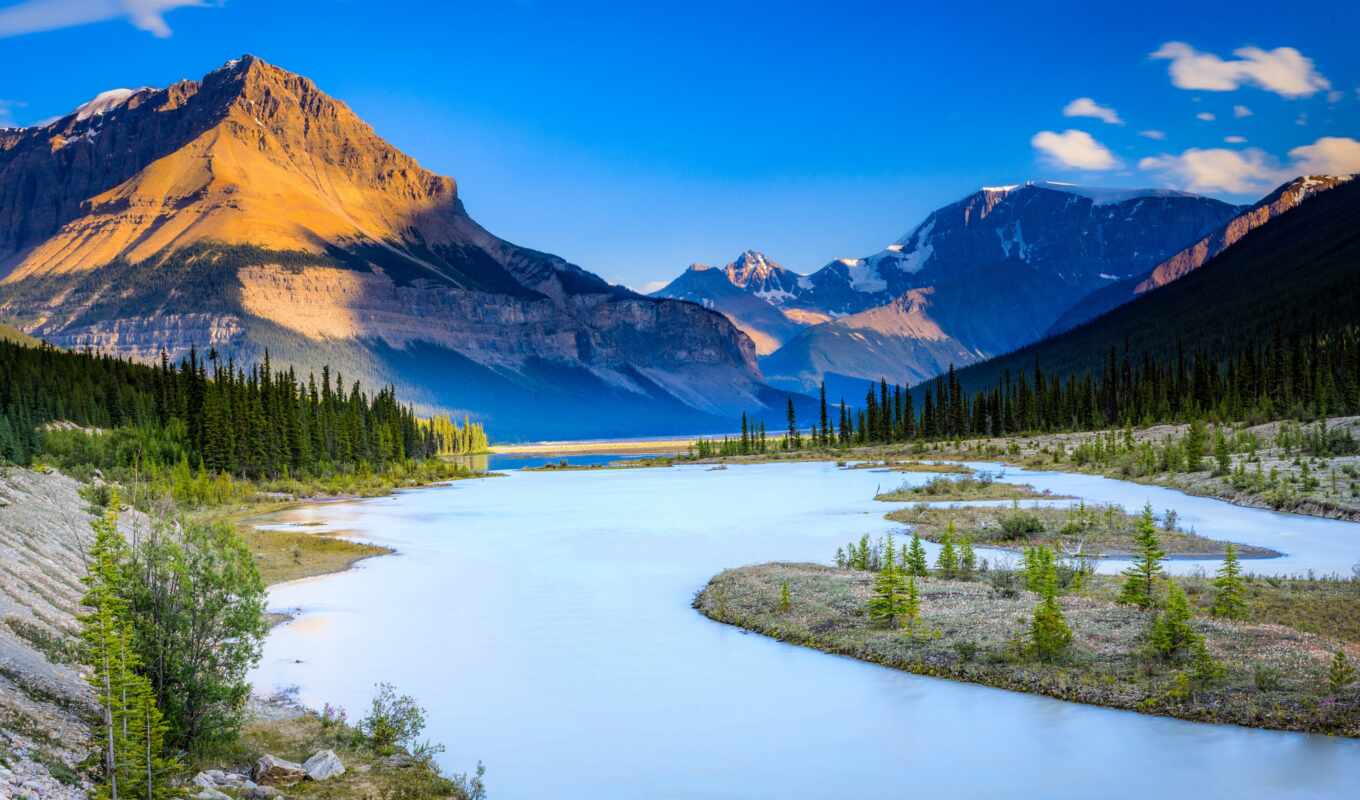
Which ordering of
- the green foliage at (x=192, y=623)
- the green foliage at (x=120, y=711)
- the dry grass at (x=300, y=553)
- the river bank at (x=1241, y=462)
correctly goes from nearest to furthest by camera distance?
the green foliage at (x=120, y=711)
the green foliage at (x=192, y=623)
the dry grass at (x=300, y=553)
the river bank at (x=1241, y=462)

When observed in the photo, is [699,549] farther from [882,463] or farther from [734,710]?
[882,463]

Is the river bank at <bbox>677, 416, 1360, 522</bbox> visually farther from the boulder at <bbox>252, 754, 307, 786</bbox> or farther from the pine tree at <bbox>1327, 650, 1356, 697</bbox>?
the boulder at <bbox>252, 754, 307, 786</bbox>

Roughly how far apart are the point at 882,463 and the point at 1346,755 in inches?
3715

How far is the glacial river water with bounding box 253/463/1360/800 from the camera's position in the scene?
598 inches

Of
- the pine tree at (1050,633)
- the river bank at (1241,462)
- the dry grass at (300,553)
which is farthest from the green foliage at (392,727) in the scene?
the river bank at (1241,462)

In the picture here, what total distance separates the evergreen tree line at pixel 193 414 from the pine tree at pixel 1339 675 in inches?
3338

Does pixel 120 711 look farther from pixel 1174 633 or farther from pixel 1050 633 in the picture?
pixel 1174 633

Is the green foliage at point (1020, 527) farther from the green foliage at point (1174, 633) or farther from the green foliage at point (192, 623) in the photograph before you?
the green foliage at point (192, 623)

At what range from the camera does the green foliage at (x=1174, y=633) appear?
18875mm

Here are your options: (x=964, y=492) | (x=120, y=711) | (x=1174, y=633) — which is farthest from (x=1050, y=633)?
(x=964, y=492)

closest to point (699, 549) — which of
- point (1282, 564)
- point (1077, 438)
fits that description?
point (1282, 564)

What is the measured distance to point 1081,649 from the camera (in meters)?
20.1

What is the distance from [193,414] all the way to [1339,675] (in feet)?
353

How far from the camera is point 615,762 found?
1659cm
